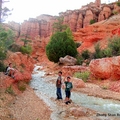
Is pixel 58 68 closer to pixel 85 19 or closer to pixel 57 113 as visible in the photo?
pixel 57 113

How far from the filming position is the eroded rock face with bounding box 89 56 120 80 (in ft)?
75.0

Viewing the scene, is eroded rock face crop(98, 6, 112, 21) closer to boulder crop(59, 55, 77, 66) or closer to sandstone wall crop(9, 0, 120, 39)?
sandstone wall crop(9, 0, 120, 39)

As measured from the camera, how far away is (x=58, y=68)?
1454 inches

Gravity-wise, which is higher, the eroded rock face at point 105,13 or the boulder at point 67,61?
the eroded rock face at point 105,13

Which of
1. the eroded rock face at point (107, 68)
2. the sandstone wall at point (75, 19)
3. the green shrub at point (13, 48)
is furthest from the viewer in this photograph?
the sandstone wall at point (75, 19)

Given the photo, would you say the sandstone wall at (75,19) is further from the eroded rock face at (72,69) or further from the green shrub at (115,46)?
the eroded rock face at (72,69)

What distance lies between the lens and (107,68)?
23.7 meters

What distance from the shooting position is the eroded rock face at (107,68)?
2288 cm

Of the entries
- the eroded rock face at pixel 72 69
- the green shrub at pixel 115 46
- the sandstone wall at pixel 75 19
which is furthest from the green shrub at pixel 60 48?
the sandstone wall at pixel 75 19

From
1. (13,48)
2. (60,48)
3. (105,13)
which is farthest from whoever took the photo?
(105,13)

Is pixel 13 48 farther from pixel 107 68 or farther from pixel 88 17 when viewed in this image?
pixel 88 17

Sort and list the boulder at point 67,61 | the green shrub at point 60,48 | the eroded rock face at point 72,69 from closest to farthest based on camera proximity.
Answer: the eroded rock face at point 72,69 → the boulder at point 67,61 → the green shrub at point 60,48

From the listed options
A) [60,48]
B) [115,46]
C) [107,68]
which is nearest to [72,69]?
[115,46]

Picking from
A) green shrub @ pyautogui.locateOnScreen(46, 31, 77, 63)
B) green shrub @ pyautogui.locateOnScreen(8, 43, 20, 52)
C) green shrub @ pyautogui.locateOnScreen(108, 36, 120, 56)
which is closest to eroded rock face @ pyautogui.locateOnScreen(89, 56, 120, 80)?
green shrub @ pyautogui.locateOnScreen(108, 36, 120, 56)
